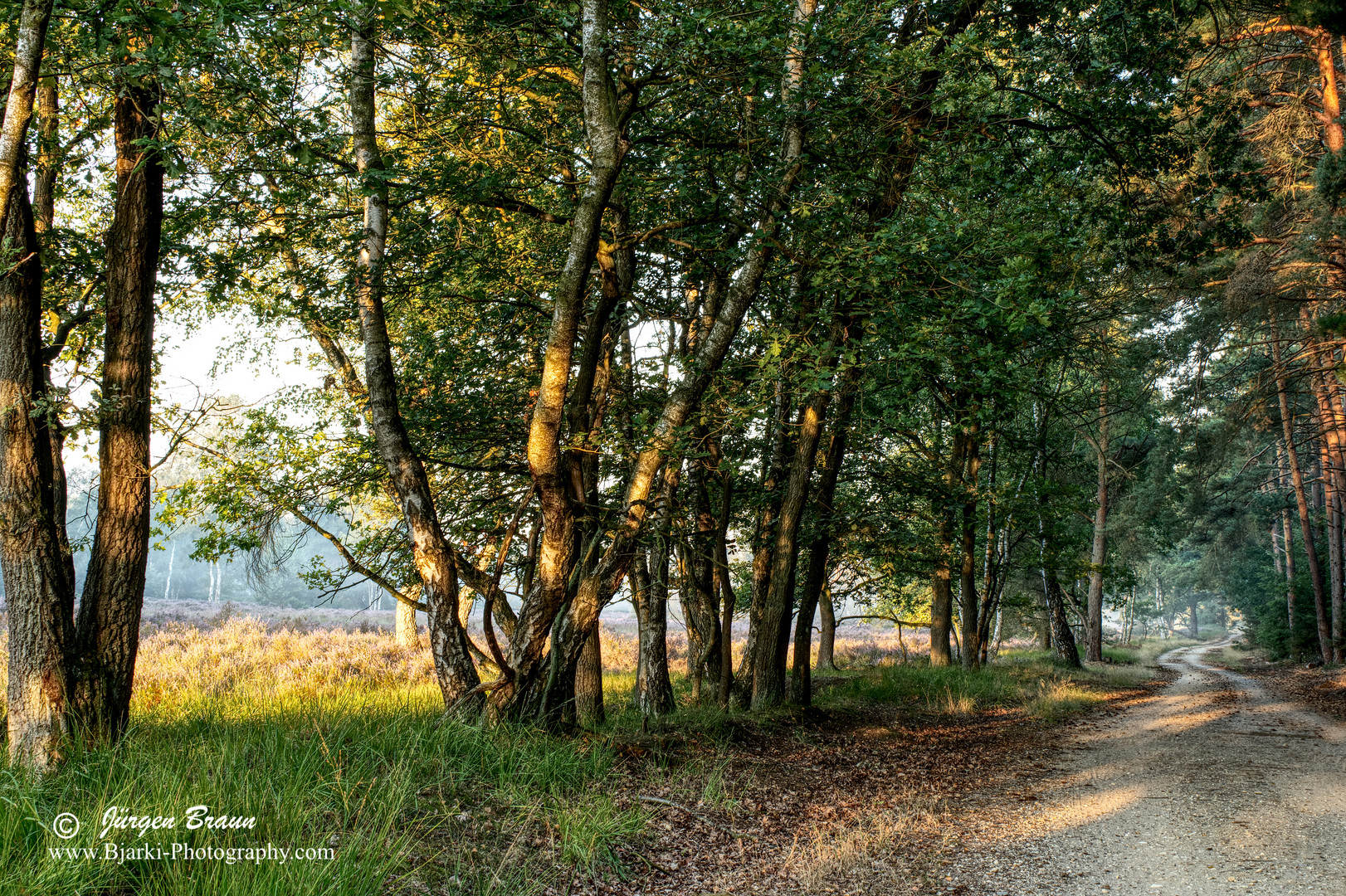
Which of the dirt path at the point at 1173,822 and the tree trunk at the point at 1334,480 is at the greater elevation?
the tree trunk at the point at 1334,480

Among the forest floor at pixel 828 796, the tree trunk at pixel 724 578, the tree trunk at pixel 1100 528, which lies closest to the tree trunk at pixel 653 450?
the forest floor at pixel 828 796

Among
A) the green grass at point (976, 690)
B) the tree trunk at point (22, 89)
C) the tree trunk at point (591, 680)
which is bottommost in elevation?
the green grass at point (976, 690)

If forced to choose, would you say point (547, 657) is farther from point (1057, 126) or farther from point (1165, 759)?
point (1057, 126)

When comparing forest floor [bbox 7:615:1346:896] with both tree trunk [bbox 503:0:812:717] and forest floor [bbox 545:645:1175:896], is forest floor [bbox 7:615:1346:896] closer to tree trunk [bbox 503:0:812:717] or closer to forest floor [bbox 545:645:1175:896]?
forest floor [bbox 545:645:1175:896]

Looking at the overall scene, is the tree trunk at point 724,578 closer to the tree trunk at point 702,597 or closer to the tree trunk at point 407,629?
the tree trunk at point 702,597

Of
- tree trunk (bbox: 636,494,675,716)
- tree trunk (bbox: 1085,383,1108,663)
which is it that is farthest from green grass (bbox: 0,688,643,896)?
tree trunk (bbox: 1085,383,1108,663)

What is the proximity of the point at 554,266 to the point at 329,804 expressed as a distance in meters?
6.39

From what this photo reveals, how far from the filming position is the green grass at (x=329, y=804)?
124 inches

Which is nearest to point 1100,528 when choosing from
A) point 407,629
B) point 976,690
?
point 976,690

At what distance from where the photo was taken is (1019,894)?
4.19 metres

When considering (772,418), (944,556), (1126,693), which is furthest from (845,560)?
(1126,693)

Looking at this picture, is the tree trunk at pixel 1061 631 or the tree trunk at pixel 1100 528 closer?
the tree trunk at pixel 1061 631

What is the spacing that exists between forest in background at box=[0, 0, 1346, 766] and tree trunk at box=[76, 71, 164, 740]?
0.08ft

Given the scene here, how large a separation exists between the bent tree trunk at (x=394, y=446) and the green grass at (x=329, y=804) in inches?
27.4
